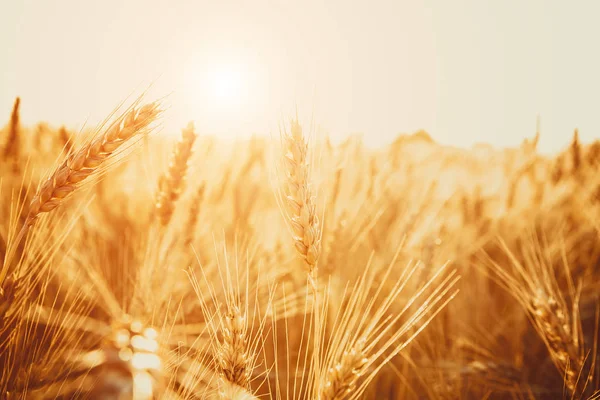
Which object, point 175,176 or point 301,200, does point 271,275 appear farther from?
point 301,200

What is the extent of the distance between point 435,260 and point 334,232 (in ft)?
1.27

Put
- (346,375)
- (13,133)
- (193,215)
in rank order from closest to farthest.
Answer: (346,375) < (13,133) < (193,215)

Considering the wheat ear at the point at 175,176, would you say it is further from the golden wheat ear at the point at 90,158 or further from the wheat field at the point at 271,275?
the golden wheat ear at the point at 90,158

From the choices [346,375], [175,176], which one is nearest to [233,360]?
[346,375]

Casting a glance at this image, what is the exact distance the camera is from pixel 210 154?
1.58 meters

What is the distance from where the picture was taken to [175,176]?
1228 mm

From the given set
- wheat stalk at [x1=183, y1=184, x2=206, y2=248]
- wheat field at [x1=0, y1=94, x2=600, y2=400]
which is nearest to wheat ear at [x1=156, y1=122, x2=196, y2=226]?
wheat field at [x1=0, y1=94, x2=600, y2=400]

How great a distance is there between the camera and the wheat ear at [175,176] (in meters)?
1.21

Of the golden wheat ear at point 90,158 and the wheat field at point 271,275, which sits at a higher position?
the golden wheat ear at point 90,158

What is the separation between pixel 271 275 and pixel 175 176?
50 cm

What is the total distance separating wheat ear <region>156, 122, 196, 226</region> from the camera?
1.21 metres

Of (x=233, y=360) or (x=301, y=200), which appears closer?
(x=233, y=360)

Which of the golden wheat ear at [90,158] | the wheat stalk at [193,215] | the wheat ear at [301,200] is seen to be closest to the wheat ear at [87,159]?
the golden wheat ear at [90,158]

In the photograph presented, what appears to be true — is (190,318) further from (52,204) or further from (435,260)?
(435,260)
